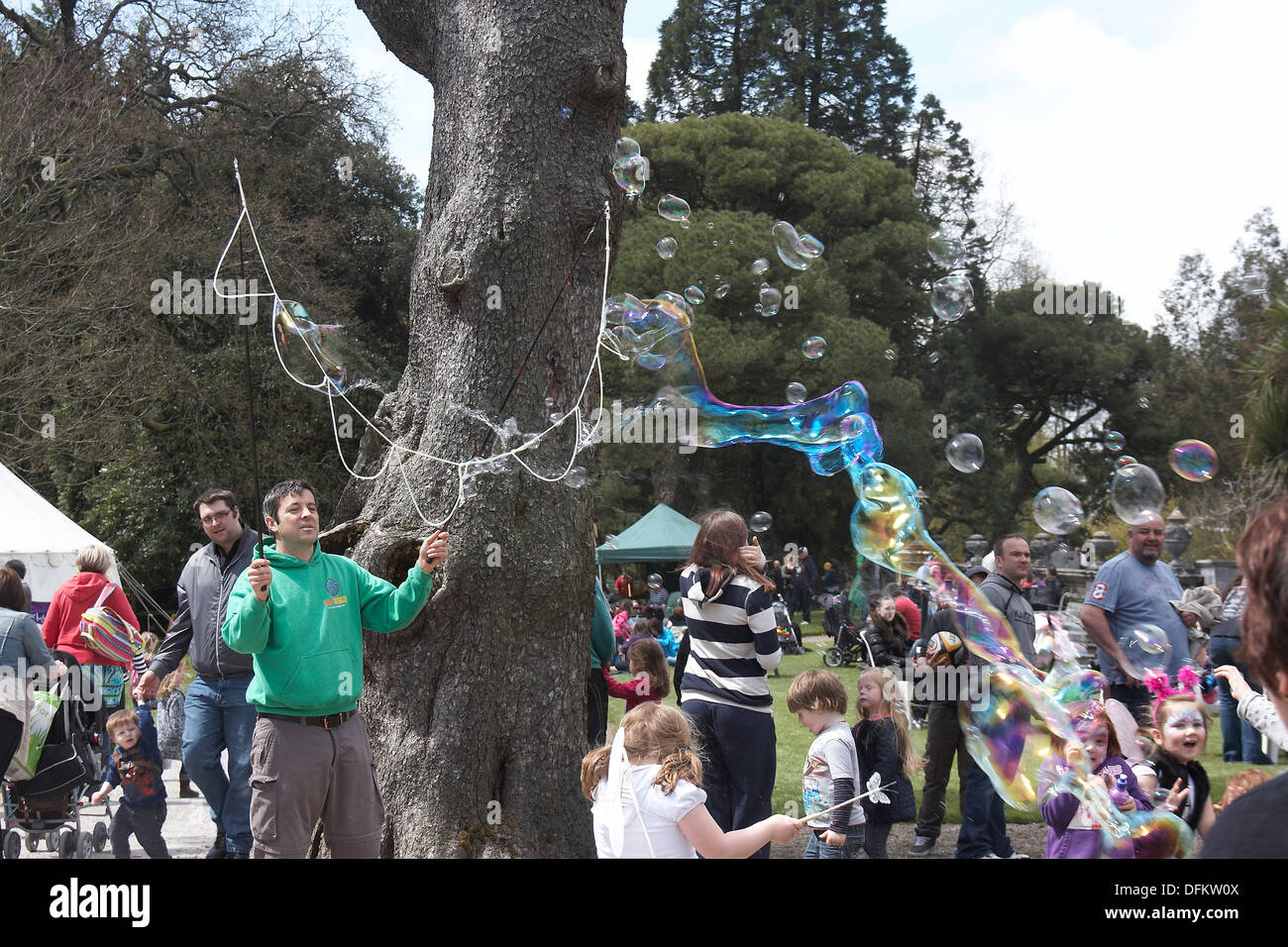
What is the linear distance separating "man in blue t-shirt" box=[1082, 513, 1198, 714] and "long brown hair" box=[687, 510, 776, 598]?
2044mm

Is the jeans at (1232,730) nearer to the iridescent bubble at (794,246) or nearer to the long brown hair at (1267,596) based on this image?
the iridescent bubble at (794,246)

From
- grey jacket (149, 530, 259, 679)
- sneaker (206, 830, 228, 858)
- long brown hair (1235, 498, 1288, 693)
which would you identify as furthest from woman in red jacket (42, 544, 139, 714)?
long brown hair (1235, 498, 1288, 693)

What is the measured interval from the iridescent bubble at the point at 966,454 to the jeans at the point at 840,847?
240 centimetres

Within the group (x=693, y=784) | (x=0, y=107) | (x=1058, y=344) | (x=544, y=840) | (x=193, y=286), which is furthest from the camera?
(x=1058, y=344)

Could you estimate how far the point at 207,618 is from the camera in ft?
18.7

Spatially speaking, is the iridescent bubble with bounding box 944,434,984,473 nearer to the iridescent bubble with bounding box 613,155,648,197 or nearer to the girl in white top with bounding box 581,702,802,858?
the iridescent bubble with bounding box 613,155,648,197

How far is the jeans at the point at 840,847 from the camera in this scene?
485cm

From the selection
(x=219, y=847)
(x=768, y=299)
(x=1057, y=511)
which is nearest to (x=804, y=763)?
(x=1057, y=511)

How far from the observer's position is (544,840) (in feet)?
17.5

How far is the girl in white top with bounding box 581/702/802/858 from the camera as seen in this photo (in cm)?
333
